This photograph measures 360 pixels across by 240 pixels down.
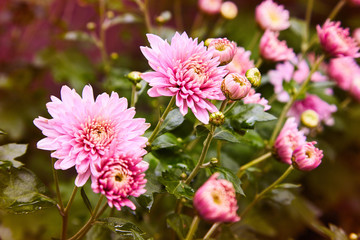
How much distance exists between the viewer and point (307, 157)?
20.8 inches

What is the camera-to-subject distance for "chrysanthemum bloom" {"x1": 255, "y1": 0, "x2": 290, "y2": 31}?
75 cm

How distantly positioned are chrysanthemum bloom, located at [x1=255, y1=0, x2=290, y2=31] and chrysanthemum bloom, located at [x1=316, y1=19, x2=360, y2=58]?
104 millimetres

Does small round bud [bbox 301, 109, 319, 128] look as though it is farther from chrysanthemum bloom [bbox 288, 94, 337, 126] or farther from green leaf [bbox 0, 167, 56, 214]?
green leaf [bbox 0, 167, 56, 214]

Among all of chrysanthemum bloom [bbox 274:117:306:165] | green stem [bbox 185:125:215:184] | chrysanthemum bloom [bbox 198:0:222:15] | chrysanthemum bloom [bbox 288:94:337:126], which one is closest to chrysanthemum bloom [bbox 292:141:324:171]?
chrysanthemum bloom [bbox 274:117:306:165]

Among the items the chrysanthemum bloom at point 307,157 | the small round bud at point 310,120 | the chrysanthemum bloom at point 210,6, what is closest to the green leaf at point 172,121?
the chrysanthemum bloom at point 307,157

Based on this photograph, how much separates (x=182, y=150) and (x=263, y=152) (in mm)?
191

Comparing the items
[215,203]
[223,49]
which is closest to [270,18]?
[223,49]

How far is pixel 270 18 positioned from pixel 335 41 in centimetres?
15

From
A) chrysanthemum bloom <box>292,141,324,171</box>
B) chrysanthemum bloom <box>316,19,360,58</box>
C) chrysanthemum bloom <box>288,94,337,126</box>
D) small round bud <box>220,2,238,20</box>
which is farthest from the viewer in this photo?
chrysanthemum bloom <box>288,94,337,126</box>

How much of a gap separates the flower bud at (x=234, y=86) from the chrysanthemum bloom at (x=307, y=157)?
0.46ft

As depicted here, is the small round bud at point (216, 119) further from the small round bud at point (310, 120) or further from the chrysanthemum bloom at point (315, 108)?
the chrysanthemum bloom at point (315, 108)

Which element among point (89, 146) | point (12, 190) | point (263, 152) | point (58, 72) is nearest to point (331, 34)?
point (263, 152)

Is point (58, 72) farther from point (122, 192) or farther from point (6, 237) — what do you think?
point (122, 192)

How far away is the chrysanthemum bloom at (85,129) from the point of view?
1.44 feet
